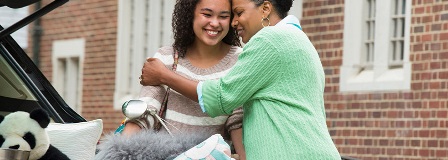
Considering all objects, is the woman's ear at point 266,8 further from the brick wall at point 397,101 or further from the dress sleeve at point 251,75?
the brick wall at point 397,101

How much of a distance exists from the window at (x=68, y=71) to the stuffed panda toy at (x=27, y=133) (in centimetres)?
1407

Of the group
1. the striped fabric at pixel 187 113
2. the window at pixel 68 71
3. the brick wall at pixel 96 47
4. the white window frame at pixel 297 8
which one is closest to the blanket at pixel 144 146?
the striped fabric at pixel 187 113

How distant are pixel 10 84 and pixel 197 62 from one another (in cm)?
86

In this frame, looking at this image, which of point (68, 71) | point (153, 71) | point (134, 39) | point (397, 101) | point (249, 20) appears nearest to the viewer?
point (249, 20)

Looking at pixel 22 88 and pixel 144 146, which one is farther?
pixel 22 88

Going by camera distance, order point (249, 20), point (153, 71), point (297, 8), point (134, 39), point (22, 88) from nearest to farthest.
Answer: point (249, 20) < point (153, 71) < point (22, 88) < point (297, 8) < point (134, 39)

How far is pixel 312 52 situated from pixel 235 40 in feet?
1.92

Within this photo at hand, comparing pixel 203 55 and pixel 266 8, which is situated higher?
pixel 266 8

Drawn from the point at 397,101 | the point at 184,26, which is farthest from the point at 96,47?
the point at 184,26

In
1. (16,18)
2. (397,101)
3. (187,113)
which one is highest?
(16,18)

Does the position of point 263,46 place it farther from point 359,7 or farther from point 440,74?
point 359,7

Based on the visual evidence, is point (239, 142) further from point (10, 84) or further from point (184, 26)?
point (10, 84)

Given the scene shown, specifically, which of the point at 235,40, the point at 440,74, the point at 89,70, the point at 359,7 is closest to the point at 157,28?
the point at 89,70

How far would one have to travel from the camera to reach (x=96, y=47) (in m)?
17.9
